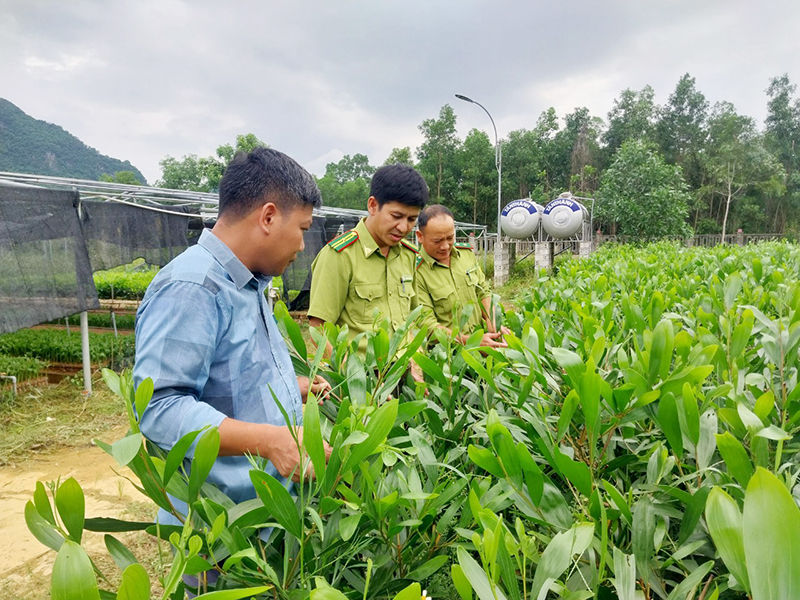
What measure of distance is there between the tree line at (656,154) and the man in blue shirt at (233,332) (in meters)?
26.8

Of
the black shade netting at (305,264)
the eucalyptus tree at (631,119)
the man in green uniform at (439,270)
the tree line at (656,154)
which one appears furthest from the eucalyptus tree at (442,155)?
the man in green uniform at (439,270)

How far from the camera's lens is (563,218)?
13352mm

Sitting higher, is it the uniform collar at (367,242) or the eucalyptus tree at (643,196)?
the eucalyptus tree at (643,196)

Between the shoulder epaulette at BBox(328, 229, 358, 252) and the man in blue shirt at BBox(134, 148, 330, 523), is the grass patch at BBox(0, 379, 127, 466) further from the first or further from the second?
the man in blue shirt at BBox(134, 148, 330, 523)

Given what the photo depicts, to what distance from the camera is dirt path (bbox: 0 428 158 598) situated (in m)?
2.78

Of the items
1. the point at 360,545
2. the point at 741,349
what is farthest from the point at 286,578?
the point at 741,349

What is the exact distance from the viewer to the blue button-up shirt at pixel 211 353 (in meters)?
0.98

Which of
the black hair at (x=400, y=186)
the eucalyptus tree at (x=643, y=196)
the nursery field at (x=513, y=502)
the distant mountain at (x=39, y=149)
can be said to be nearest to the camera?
the nursery field at (x=513, y=502)

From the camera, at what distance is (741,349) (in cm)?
115

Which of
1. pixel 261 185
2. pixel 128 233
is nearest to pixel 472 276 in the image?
pixel 261 185

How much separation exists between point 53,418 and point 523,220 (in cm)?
1129

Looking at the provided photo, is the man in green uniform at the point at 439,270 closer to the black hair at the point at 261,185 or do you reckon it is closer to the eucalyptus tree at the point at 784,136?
the black hair at the point at 261,185

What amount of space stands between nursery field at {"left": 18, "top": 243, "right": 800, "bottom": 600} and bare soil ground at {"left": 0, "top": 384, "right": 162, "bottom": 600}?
2.22 metres

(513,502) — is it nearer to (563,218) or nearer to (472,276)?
(472,276)
